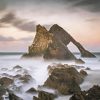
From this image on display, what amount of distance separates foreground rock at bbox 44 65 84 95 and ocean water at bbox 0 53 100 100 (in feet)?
0.25

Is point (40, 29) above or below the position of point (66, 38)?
above

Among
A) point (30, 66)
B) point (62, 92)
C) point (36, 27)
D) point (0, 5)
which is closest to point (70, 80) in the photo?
point (62, 92)

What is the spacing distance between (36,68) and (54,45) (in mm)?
452

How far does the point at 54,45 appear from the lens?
4863 millimetres

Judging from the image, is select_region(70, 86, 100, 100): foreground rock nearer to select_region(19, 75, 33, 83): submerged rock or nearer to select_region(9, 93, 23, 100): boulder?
select_region(19, 75, 33, 83): submerged rock

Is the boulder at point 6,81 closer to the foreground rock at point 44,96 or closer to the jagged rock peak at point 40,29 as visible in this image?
the foreground rock at point 44,96

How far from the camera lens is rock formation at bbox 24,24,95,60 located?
4793mm

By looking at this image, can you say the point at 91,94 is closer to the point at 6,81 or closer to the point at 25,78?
the point at 25,78

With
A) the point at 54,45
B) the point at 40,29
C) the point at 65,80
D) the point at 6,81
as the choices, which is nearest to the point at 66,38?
the point at 54,45

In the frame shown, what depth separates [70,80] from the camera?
467cm

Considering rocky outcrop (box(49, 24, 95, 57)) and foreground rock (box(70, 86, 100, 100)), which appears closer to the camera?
foreground rock (box(70, 86, 100, 100))

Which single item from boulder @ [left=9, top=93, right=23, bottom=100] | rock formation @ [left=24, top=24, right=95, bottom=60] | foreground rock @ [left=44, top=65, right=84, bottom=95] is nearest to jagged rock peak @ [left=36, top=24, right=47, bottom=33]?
rock formation @ [left=24, top=24, right=95, bottom=60]

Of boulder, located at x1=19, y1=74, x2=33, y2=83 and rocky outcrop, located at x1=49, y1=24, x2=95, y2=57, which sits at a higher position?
rocky outcrop, located at x1=49, y1=24, x2=95, y2=57

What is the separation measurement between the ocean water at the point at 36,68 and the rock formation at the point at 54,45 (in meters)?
0.08
